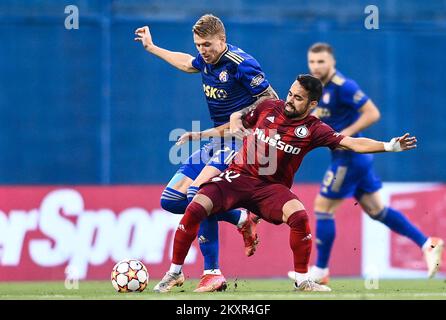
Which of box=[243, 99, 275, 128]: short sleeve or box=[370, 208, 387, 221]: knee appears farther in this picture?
box=[370, 208, 387, 221]: knee

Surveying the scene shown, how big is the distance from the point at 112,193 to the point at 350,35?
12.6 ft

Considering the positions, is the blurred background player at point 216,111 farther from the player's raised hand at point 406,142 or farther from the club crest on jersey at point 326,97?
the club crest on jersey at point 326,97

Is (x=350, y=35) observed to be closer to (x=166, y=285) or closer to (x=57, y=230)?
(x=57, y=230)

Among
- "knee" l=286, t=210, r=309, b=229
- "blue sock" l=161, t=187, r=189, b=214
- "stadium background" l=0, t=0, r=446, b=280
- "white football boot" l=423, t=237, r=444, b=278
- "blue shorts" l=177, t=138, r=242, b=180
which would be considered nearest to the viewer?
"knee" l=286, t=210, r=309, b=229

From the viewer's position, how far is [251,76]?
8.97m

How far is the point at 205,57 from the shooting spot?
9.06 metres

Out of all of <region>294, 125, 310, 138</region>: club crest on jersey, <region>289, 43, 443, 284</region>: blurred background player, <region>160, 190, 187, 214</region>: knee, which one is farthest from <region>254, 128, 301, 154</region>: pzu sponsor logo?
<region>289, 43, 443, 284</region>: blurred background player

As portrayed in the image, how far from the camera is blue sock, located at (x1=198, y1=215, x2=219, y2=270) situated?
355 inches

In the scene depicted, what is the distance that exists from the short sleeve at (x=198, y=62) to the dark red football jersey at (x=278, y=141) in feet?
2.29

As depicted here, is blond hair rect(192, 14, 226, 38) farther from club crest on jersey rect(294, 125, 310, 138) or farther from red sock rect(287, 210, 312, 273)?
red sock rect(287, 210, 312, 273)

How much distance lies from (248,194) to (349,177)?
3.10 metres

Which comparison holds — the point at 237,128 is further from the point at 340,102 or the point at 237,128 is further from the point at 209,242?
the point at 340,102

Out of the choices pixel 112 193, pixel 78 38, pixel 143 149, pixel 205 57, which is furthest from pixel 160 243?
pixel 205 57

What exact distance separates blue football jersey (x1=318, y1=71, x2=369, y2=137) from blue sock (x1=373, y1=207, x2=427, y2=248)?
87 cm
